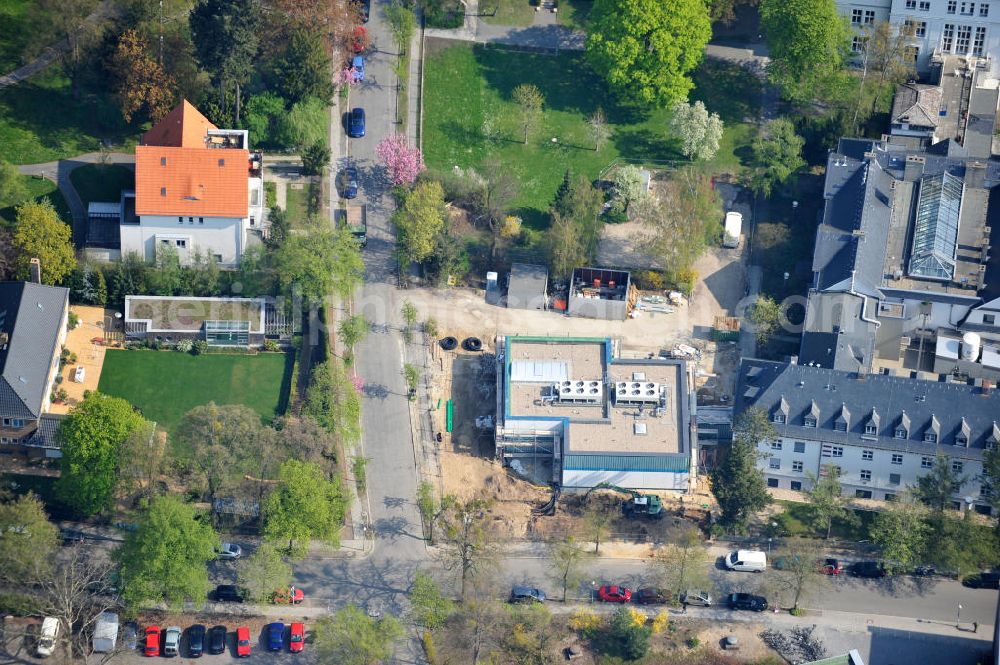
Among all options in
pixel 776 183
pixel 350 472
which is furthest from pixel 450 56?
pixel 350 472

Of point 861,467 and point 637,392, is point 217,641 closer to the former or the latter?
point 637,392

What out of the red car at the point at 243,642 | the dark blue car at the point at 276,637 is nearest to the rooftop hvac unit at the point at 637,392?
the dark blue car at the point at 276,637

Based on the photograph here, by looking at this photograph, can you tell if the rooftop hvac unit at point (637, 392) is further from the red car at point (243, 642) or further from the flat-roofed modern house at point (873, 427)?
the red car at point (243, 642)

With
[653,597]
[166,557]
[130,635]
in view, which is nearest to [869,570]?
[653,597]

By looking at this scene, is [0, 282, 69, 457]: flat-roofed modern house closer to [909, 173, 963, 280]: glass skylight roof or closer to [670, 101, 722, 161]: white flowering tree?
[670, 101, 722, 161]: white flowering tree

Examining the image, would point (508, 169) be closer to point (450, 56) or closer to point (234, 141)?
point (450, 56)

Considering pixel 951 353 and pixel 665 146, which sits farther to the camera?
pixel 665 146
